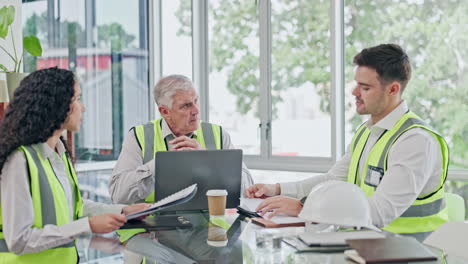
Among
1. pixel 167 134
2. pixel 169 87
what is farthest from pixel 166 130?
pixel 169 87

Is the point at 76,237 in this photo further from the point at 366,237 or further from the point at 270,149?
the point at 270,149

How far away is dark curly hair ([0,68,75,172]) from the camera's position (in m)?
1.95

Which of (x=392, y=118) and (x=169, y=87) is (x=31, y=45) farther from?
(x=392, y=118)

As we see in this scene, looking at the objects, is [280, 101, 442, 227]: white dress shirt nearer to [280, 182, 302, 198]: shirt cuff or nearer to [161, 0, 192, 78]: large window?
[280, 182, 302, 198]: shirt cuff

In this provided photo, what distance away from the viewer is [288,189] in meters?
2.82

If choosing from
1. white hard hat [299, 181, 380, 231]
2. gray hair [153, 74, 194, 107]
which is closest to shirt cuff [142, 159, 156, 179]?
gray hair [153, 74, 194, 107]

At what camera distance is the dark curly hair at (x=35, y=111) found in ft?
6.41

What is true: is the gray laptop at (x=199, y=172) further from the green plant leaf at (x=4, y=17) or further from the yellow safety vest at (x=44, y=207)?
the green plant leaf at (x=4, y=17)

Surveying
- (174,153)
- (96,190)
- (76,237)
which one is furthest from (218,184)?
(96,190)

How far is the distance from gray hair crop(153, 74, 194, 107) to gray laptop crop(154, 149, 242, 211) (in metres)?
0.72

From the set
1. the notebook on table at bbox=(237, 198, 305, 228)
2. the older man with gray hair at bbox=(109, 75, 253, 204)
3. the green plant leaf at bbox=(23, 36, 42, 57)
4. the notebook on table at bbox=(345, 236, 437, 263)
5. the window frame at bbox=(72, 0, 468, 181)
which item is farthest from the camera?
the window frame at bbox=(72, 0, 468, 181)

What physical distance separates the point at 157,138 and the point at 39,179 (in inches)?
47.3

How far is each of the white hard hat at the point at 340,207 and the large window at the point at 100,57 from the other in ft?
10.5

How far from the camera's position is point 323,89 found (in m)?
4.63
